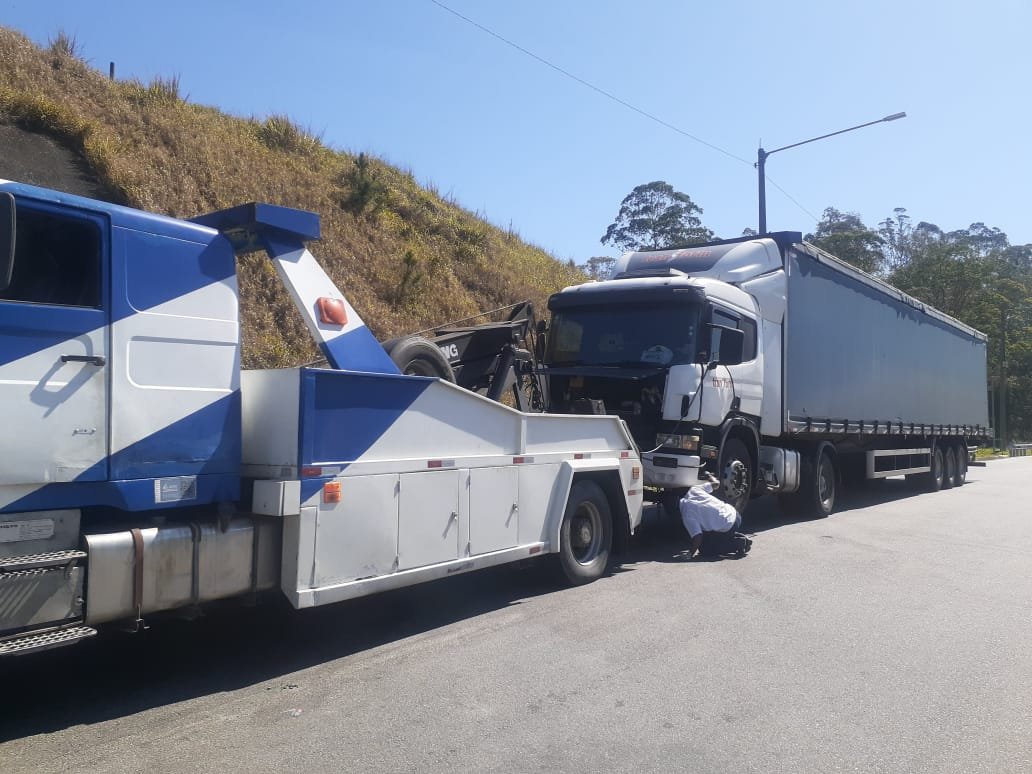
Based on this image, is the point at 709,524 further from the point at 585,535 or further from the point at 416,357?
the point at 416,357

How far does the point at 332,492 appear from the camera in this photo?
212 inches

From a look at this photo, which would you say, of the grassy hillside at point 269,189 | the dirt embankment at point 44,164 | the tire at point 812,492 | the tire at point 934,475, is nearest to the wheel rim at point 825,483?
the tire at point 812,492

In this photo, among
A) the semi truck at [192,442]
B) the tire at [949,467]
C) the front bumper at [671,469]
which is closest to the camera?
the semi truck at [192,442]

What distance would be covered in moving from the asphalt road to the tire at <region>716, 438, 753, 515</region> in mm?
2130

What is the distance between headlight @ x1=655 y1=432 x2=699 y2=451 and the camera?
32.0 ft

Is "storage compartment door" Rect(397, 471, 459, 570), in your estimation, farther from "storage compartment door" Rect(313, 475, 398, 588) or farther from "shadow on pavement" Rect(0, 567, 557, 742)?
"shadow on pavement" Rect(0, 567, 557, 742)

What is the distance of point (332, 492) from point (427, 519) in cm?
93

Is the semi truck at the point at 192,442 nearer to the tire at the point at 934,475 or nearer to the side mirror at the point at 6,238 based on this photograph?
the side mirror at the point at 6,238

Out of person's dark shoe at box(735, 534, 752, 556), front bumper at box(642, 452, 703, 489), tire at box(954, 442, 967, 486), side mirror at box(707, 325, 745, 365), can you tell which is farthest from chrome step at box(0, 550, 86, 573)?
tire at box(954, 442, 967, 486)

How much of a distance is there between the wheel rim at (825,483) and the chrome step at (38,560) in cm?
1126

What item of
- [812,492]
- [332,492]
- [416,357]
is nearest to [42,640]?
[332,492]

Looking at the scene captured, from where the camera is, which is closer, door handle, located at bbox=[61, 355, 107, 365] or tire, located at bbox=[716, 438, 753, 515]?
door handle, located at bbox=[61, 355, 107, 365]

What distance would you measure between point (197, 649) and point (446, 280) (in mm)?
14656

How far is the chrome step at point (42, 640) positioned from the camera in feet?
13.5
